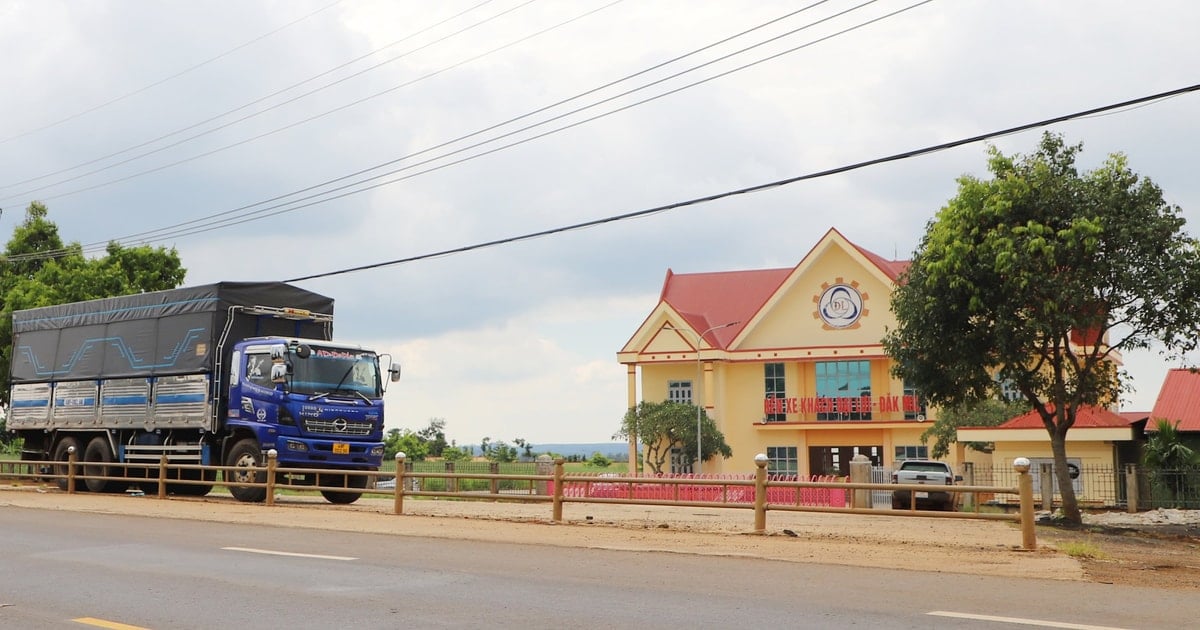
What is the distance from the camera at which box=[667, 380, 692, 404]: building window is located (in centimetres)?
4588

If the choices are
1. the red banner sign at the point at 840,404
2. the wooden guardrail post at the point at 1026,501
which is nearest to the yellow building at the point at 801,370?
the red banner sign at the point at 840,404

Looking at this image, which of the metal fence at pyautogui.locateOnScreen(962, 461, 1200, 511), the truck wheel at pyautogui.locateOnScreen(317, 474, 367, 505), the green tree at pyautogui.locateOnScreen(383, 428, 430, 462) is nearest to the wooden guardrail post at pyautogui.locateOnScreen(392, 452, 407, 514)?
the truck wheel at pyautogui.locateOnScreen(317, 474, 367, 505)

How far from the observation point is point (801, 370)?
44.7 m

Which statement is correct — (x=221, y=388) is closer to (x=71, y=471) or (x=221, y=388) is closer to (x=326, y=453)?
(x=326, y=453)

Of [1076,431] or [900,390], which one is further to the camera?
[900,390]

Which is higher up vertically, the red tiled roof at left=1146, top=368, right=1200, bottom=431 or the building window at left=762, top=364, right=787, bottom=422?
the building window at left=762, top=364, right=787, bottom=422

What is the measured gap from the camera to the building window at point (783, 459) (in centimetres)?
4478

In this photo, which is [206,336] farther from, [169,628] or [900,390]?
[900,390]

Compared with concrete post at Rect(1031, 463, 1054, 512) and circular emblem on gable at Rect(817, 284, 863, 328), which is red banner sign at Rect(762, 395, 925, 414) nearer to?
circular emblem on gable at Rect(817, 284, 863, 328)

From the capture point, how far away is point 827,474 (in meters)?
44.8

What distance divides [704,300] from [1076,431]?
1885cm

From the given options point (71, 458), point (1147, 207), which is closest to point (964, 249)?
point (1147, 207)

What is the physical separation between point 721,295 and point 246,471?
29.6 metres

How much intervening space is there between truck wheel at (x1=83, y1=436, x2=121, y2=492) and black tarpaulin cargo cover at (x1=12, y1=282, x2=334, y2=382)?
1593mm
